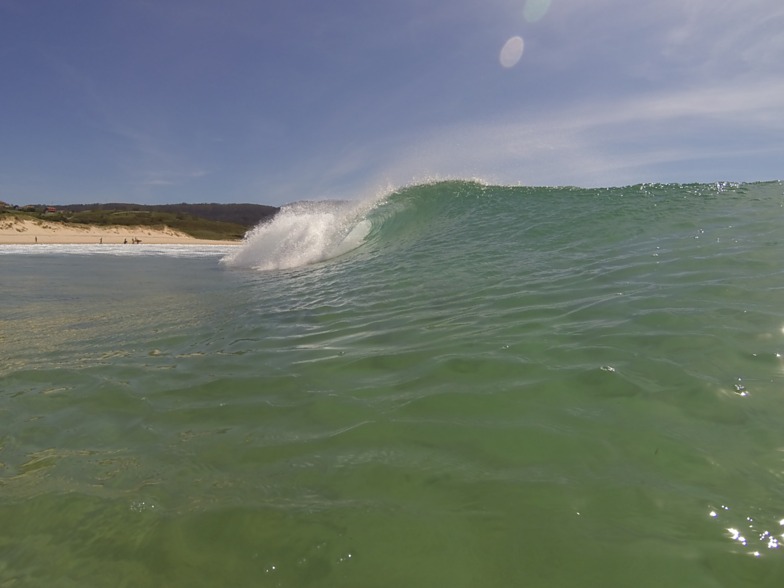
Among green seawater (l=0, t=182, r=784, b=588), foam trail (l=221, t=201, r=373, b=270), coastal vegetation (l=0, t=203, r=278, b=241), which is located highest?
coastal vegetation (l=0, t=203, r=278, b=241)

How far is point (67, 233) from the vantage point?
42469 millimetres

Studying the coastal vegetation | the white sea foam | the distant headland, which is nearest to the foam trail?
the white sea foam

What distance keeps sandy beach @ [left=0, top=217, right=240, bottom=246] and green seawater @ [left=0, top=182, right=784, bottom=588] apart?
3653 cm

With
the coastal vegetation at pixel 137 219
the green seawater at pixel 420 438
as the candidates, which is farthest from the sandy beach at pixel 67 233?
the green seawater at pixel 420 438

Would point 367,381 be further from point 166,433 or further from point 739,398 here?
point 739,398

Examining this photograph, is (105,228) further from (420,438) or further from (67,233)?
(420,438)

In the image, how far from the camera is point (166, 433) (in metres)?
2.80

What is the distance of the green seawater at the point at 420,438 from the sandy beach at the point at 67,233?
36532 millimetres

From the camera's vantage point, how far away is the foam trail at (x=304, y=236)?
517 inches

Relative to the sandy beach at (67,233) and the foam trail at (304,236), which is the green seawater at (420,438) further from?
the sandy beach at (67,233)

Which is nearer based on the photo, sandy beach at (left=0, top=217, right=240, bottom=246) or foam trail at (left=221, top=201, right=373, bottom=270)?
foam trail at (left=221, top=201, right=373, bottom=270)

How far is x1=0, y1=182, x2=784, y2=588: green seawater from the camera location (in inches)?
68.2

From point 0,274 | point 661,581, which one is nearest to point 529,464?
point 661,581

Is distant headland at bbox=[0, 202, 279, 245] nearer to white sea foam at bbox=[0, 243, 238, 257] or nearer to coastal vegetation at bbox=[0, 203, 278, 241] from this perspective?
coastal vegetation at bbox=[0, 203, 278, 241]
